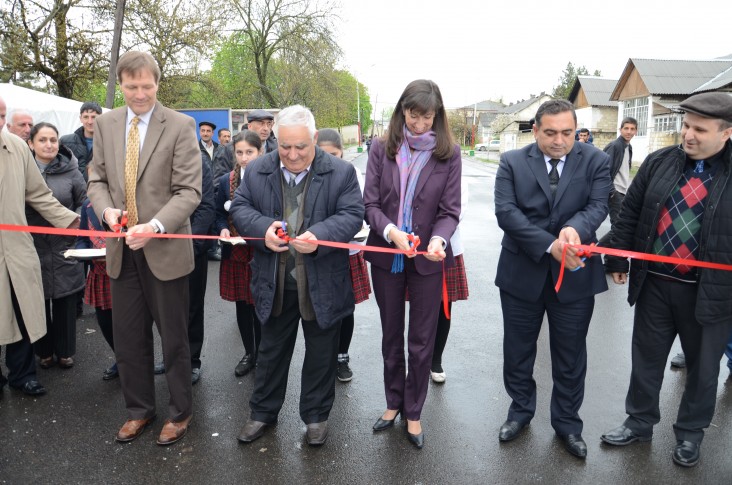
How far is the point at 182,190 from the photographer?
3.25 meters

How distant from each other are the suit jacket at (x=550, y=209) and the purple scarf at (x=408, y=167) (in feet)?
1.73

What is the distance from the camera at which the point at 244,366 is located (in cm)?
448

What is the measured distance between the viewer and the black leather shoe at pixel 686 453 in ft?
10.5

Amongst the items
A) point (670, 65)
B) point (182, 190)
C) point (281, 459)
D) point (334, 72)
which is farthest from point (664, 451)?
point (670, 65)

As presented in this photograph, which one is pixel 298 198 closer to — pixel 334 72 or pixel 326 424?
pixel 326 424

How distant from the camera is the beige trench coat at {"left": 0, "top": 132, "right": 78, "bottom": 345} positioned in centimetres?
370

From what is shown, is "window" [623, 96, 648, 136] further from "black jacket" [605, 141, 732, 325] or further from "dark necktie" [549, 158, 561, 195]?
"dark necktie" [549, 158, 561, 195]

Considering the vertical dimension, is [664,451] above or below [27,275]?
below

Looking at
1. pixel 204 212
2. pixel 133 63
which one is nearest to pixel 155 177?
pixel 133 63

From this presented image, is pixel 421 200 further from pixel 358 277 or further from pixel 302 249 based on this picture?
pixel 358 277

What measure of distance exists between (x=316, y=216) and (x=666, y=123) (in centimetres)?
3479

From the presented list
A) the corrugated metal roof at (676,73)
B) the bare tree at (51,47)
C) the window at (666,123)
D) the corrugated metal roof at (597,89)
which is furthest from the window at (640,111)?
the bare tree at (51,47)

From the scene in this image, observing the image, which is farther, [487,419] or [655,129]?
[655,129]

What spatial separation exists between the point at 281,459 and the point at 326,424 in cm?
38
